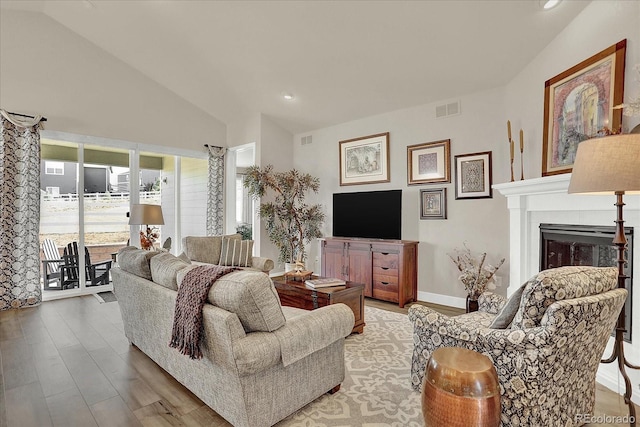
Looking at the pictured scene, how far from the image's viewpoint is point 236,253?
194 inches

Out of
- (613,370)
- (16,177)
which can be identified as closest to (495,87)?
(613,370)

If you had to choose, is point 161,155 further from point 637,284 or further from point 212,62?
point 637,284

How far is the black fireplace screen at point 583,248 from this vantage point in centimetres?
239

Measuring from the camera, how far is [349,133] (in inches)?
225

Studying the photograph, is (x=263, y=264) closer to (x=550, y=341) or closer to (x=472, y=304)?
(x=472, y=304)

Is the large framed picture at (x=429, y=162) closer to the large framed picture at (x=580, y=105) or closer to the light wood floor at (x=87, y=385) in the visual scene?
the large framed picture at (x=580, y=105)

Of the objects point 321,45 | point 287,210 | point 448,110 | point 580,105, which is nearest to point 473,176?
point 448,110

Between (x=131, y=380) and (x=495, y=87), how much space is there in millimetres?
4828

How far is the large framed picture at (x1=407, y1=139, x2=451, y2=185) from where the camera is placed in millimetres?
4535

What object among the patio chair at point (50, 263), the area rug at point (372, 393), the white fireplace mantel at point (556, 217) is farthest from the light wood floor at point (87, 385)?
the patio chair at point (50, 263)

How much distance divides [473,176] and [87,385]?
4.47 m

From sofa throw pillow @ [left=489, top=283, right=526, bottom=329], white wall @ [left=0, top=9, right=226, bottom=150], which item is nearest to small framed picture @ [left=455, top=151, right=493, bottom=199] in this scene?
sofa throw pillow @ [left=489, top=283, right=526, bottom=329]

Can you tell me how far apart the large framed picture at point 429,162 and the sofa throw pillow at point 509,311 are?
2.93 metres

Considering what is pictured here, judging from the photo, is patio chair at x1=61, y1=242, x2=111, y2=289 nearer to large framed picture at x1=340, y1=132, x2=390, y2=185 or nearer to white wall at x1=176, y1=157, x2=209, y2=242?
white wall at x1=176, y1=157, x2=209, y2=242
